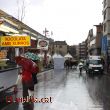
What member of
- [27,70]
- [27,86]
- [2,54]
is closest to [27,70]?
[27,70]

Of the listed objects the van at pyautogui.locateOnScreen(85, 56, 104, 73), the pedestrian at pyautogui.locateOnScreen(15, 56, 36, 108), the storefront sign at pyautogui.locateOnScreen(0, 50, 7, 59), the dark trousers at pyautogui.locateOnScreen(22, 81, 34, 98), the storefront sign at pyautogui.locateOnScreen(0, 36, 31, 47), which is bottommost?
the van at pyautogui.locateOnScreen(85, 56, 104, 73)

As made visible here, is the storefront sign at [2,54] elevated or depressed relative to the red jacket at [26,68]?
elevated

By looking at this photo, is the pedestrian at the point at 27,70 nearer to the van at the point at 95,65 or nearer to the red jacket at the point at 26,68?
the red jacket at the point at 26,68

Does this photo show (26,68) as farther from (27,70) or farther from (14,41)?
(14,41)

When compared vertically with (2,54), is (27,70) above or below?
below

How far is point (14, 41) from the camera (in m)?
14.8

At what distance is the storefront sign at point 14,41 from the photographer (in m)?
14.0

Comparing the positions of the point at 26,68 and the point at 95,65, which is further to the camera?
the point at 95,65

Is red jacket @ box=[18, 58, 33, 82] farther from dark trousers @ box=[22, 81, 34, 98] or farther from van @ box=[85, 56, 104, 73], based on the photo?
van @ box=[85, 56, 104, 73]

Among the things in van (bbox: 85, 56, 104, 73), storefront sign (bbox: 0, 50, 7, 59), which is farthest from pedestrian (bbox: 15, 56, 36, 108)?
van (bbox: 85, 56, 104, 73)

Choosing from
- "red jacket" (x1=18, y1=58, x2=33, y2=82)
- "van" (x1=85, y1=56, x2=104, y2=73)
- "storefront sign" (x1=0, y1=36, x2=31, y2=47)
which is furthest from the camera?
"van" (x1=85, y1=56, x2=104, y2=73)

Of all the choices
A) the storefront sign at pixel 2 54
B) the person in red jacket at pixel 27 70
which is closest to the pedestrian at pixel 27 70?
the person in red jacket at pixel 27 70

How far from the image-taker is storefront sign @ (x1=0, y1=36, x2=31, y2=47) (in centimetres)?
1402

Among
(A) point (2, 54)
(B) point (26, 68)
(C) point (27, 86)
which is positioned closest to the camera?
(B) point (26, 68)
